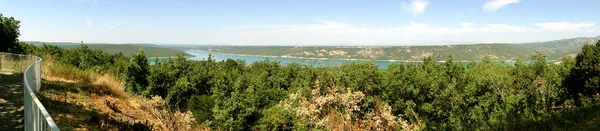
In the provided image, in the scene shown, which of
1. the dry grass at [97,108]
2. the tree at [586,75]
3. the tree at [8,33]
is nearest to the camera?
the dry grass at [97,108]

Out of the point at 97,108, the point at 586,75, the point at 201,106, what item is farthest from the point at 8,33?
the point at 586,75

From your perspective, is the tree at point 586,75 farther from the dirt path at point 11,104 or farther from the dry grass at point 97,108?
the dirt path at point 11,104

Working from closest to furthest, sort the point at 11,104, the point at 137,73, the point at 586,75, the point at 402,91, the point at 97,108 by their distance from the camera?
1. the point at 11,104
2. the point at 97,108
3. the point at 586,75
4. the point at 402,91
5. the point at 137,73

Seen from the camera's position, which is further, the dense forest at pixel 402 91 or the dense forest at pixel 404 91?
the dense forest at pixel 404 91

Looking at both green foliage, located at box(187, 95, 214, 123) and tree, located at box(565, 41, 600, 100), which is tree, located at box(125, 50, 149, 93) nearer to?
green foliage, located at box(187, 95, 214, 123)

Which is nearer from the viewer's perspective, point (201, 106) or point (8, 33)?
point (8, 33)

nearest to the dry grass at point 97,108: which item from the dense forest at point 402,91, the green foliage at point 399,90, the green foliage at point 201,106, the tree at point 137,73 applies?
the dense forest at point 402,91

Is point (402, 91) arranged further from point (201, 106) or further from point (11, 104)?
point (11, 104)
